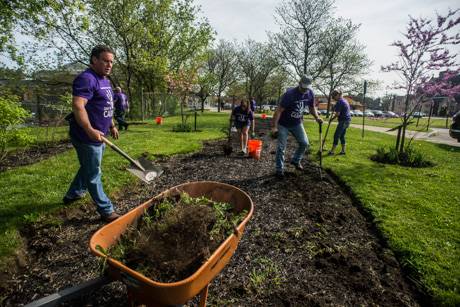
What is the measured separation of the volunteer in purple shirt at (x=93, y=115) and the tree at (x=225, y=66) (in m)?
43.3

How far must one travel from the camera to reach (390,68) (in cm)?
818

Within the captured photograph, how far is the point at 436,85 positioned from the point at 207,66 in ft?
137

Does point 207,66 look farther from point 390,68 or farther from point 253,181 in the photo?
point 253,181

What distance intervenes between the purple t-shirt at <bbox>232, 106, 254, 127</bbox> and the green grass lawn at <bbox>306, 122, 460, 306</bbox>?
2.62m

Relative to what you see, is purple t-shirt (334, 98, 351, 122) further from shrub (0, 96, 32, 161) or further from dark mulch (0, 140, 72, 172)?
dark mulch (0, 140, 72, 172)

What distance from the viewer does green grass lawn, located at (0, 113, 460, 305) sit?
2.88 m

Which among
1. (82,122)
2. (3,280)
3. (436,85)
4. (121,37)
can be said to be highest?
(121,37)

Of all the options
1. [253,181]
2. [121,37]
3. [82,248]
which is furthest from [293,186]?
[121,37]

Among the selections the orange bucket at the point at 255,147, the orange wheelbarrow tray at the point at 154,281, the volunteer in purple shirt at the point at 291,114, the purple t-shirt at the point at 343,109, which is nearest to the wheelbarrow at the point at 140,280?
the orange wheelbarrow tray at the point at 154,281

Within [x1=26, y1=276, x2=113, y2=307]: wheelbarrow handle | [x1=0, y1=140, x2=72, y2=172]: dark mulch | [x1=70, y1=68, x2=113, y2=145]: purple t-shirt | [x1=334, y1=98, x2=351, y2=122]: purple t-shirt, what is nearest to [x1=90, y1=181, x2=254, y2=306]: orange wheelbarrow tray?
[x1=26, y1=276, x2=113, y2=307]: wheelbarrow handle

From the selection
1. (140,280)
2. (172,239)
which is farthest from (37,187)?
(140,280)

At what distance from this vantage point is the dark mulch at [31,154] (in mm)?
6287

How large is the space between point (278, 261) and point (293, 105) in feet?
11.7

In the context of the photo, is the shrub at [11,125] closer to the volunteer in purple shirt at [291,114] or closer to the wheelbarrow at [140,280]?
the wheelbarrow at [140,280]
